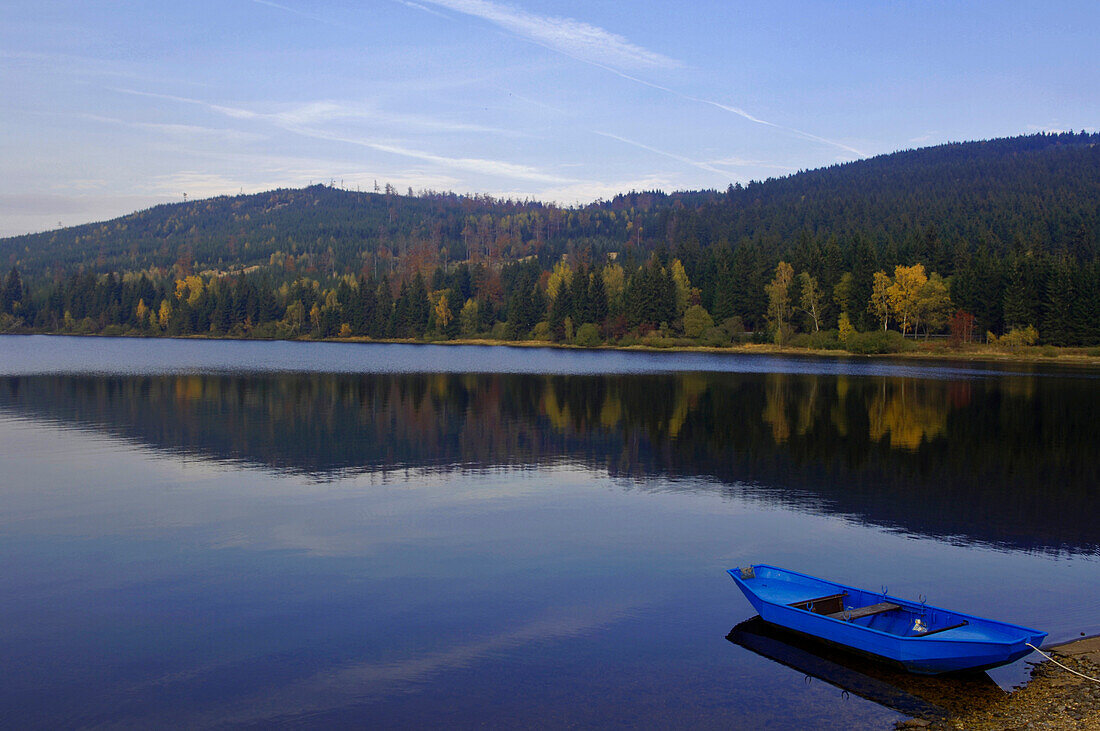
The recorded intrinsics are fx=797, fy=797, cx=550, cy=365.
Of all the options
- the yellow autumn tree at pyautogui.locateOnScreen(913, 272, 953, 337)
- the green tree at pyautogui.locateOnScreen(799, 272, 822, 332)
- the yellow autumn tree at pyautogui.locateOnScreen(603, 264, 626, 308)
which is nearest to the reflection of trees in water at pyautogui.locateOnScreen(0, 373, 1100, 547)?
the yellow autumn tree at pyautogui.locateOnScreen(913, 272, 953, 337)

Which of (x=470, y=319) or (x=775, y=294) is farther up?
(x=775, y=294)

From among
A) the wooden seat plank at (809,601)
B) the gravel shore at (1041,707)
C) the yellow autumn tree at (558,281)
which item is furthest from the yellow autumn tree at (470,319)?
the gravel shore at (1041,707)

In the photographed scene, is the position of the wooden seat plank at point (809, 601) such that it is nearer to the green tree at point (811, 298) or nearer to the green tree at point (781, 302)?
the green tree at point (811, 298)

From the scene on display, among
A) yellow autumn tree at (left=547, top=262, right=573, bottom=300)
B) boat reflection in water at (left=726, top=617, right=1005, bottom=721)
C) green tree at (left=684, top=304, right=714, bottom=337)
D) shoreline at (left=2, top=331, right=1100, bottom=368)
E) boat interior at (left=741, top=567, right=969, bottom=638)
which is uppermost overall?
yellow autumn tree at (left=547, top=262, right=573, bottom=300)

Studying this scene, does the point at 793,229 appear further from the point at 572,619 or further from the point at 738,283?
the point at 572,619

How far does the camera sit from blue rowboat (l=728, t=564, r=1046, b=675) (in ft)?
44.7

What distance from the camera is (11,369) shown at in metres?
76.8

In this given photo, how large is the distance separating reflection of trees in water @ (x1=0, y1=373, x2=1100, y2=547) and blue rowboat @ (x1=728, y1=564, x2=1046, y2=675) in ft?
31.0

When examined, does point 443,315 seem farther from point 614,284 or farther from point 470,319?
point 614,284

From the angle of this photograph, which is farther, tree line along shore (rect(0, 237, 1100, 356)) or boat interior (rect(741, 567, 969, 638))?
tree line along shore (rect(0, 237, 1100, 356))

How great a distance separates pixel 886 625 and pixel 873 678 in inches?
53.5

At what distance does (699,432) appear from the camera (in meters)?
41.6

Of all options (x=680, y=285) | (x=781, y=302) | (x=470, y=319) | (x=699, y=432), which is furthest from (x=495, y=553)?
(x=470, y=319)

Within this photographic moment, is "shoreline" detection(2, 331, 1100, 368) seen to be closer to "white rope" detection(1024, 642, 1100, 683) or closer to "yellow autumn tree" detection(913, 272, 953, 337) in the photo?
"yellow autumn tree" detection(913, 272, 953, 337)
